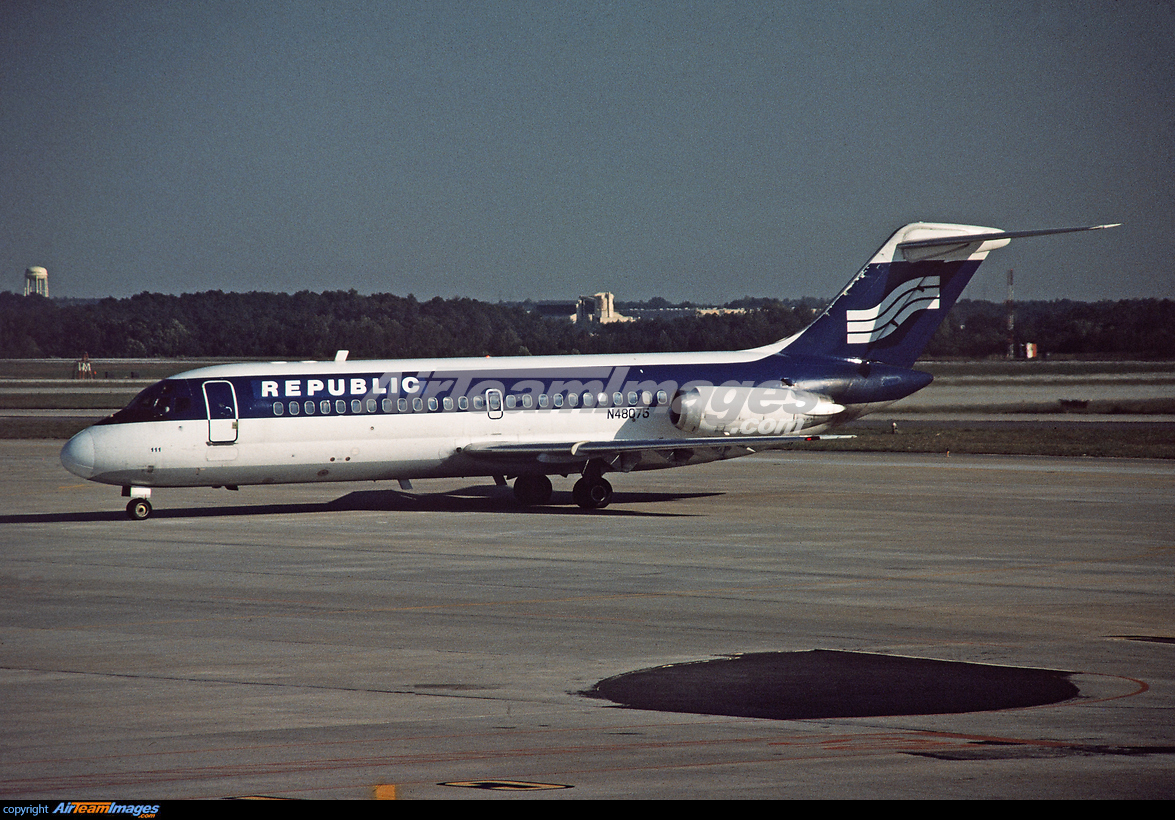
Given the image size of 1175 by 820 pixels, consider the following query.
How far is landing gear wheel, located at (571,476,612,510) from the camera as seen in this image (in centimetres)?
3316

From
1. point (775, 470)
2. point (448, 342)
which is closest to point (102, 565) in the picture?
point (775, 470)

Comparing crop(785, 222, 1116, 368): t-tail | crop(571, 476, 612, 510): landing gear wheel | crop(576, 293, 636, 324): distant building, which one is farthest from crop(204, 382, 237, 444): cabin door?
crop(576, 293, 636, 324): distant building

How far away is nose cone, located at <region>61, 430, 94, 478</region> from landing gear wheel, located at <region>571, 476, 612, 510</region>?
11030 millimetres

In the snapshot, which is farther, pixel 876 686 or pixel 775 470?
pixel 775 470

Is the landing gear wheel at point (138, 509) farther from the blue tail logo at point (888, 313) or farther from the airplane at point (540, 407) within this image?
the blue tail logo at point (888, 313)

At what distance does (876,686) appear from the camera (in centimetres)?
1442

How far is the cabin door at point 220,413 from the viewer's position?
31.0 metres

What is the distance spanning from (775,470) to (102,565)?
79.8 feet

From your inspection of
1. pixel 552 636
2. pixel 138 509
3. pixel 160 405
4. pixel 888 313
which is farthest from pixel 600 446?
pixel 552 636

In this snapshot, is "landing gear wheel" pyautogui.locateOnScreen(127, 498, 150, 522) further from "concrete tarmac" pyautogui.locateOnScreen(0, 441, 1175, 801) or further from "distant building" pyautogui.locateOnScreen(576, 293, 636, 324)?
"distant building" pyautogui.locateOnScreen(576, 293, 636, 324)

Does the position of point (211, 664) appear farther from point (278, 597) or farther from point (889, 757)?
point (889, 757)

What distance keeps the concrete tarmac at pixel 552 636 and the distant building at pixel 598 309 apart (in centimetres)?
5521

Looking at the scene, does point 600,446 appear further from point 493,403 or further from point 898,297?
point 898,297

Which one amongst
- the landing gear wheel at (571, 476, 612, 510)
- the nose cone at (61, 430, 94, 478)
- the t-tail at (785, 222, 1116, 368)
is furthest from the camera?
the t-tail at (785, 222, 1116, 368)
